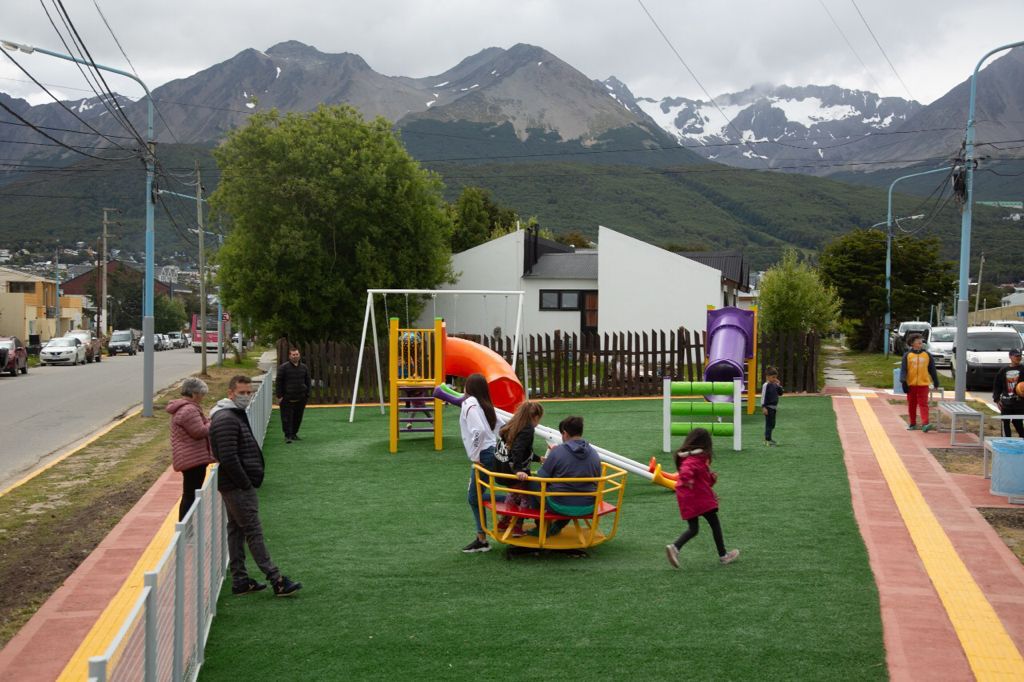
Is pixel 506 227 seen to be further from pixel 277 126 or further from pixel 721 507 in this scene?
pixel 721 507

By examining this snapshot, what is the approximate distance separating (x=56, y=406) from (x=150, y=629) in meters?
24.2

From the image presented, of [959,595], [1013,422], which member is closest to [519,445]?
[959,595]

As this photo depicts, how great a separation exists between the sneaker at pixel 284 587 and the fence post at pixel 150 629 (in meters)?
3.35

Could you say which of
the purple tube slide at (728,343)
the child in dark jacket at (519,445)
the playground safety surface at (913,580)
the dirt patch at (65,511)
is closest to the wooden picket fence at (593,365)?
the purple tube slide at (728,343)

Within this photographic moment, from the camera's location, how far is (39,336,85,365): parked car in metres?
50.5

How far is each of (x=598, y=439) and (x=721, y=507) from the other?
6.57 meters

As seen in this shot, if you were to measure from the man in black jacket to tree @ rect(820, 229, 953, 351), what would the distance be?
1581 inches

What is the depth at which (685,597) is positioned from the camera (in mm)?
8258

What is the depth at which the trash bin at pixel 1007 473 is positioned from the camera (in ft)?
39.7

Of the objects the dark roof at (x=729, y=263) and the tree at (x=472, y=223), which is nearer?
the dark roof at (x=729, y=263)

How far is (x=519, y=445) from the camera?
9711 mm

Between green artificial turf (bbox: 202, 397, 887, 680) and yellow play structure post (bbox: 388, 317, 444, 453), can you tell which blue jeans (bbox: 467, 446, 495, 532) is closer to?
green artificial turf (bbox: 202, 397, 887, 680)

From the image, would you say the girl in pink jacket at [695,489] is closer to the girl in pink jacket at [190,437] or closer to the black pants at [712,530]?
the black pants at [712,530]

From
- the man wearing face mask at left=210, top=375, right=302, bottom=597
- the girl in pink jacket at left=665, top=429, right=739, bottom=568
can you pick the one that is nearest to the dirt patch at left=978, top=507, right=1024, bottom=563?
the girl in pink jacket at left=665, top=429, right=739, bottom=568
